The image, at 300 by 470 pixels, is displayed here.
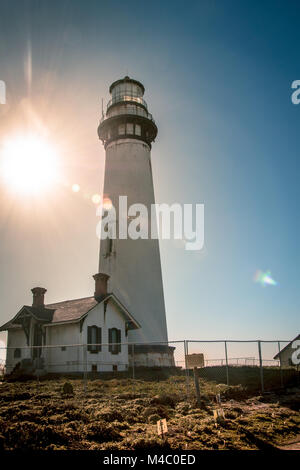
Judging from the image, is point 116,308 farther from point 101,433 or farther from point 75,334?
point 101,433

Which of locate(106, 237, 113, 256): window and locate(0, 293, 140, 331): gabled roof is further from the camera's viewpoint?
locate(106, 237, 113, 256): window

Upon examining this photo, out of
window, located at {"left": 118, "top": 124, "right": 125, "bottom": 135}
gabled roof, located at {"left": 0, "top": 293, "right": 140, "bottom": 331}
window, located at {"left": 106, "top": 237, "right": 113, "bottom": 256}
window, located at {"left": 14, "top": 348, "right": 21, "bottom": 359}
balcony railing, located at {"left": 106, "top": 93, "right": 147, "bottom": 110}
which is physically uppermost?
balcony railing, located at {"left": 106, "top": 93, "right": 147, "bottom": 110}

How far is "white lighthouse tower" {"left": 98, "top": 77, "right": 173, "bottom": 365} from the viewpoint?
28078 millimetres

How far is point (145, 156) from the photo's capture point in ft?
103

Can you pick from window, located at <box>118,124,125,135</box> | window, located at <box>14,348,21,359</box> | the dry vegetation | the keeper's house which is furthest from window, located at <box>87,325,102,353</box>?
window, located at <box>118,124,125,135</box>

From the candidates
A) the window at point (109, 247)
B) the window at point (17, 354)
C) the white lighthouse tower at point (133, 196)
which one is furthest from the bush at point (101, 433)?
the window at point (17, 354)

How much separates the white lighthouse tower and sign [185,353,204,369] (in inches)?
585

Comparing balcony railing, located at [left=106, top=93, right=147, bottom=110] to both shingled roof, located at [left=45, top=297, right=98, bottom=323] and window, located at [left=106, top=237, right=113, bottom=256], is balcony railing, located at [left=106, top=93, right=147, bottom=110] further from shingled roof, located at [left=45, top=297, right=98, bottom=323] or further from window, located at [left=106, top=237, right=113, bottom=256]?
shingled roof, located at [left=45, top=297, right=98, bottom=323]

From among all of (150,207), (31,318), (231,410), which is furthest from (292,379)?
(31,318)

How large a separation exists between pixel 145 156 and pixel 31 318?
14.6 metres

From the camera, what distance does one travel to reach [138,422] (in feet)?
33.8

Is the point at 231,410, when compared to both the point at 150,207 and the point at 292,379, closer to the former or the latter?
the point at 292,379

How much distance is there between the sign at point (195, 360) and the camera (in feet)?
40.7

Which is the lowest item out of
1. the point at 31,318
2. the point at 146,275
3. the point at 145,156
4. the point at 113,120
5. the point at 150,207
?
the point at 31,318
